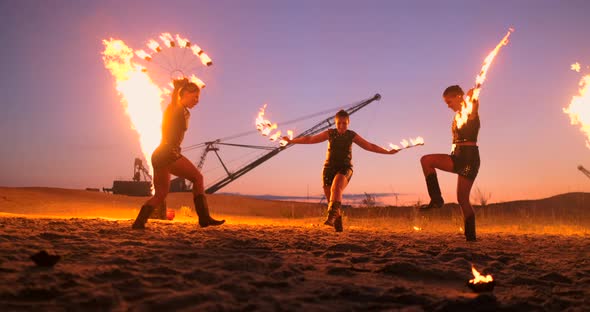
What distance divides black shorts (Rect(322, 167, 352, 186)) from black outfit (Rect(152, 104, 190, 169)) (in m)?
2.68

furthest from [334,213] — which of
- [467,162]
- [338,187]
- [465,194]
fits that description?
[467,162]

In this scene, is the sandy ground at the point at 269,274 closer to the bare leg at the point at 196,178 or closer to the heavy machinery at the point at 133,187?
the bare leg at the point at 196,178

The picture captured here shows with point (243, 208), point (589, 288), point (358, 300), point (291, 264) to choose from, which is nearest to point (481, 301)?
point (358, 300)

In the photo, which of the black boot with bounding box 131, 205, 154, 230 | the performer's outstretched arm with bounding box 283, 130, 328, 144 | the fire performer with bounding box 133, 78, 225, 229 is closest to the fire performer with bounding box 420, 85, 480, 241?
the performer's outstretched arm with bounding box 283, 130, 328, 144

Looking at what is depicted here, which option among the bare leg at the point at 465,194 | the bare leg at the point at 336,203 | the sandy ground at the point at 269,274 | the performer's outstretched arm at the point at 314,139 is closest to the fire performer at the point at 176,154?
the sandy ground at the point at 269,274

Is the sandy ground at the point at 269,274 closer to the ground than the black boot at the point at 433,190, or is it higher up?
closer to the ground

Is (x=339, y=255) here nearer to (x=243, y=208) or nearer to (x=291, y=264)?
(x=291, y=264)

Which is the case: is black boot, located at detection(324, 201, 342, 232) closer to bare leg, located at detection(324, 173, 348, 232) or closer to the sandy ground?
bare leg, located at detection(324, 173, 348, 232)

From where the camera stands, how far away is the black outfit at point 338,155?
7801mm

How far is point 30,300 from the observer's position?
2533 millimetres

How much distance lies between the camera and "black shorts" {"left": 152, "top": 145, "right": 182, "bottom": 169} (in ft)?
21.0

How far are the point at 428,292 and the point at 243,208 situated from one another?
1650cm

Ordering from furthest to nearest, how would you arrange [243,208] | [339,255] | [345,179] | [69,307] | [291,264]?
[243,208] → [345,179] → [339,255] → [291,264] → [69,307]

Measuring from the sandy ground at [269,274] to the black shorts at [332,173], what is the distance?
2372 mm
